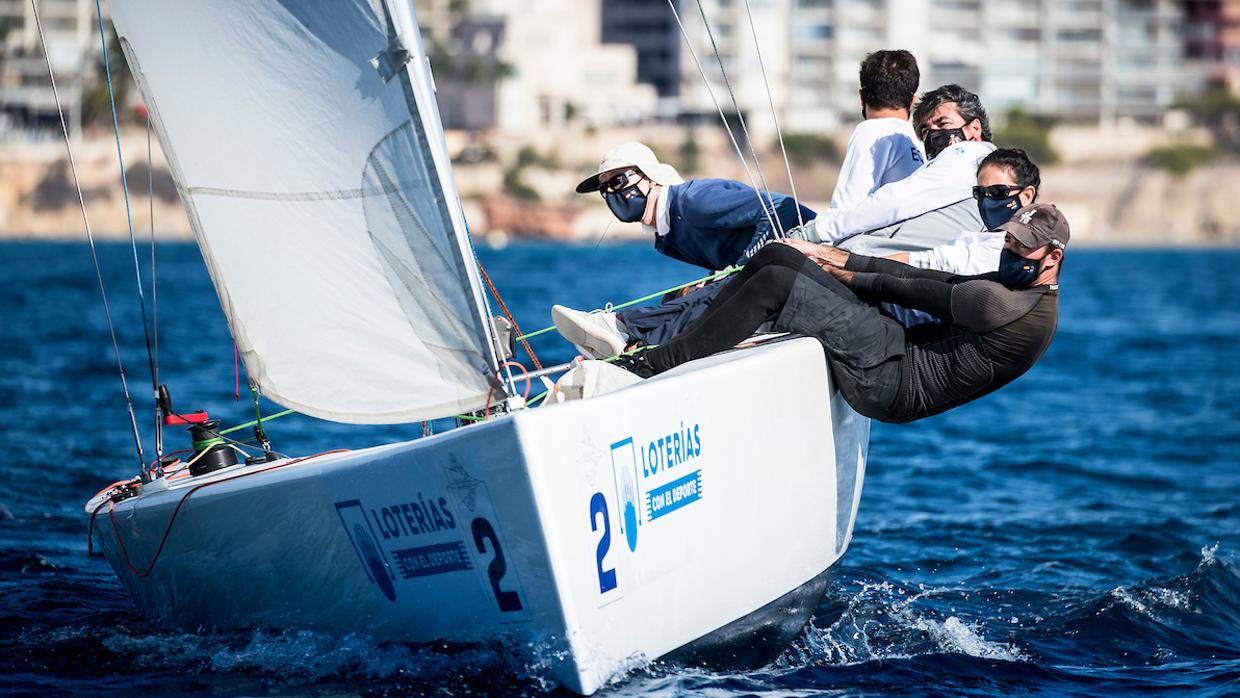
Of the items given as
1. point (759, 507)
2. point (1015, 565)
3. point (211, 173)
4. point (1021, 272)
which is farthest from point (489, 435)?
point (1015, 565)

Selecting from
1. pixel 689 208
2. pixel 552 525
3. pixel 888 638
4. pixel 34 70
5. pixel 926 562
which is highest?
pixel 34 70

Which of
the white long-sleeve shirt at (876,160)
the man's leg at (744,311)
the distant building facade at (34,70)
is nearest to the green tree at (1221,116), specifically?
the distant building facade at (34,70)

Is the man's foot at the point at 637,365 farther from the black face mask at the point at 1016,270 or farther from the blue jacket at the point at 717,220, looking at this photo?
the black face mask at the point at 1016,270

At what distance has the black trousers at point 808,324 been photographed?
446 cm

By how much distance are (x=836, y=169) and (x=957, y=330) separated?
6095 centimetres

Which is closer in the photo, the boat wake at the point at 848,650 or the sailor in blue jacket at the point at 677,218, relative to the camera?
the boat wake at the point at 848,650

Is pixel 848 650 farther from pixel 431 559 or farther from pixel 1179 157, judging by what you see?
pixel 1179 157

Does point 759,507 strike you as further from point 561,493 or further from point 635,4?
A: point 635,4

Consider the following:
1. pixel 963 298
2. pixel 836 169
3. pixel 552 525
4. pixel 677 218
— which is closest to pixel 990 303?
pixel 963 298

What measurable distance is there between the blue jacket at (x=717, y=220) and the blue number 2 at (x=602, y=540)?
1.63m

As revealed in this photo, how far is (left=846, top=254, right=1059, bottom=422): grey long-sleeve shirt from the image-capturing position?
4.48 meters

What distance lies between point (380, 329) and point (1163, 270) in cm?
4298

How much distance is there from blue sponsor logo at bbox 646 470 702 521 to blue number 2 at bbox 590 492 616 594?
0.18 m

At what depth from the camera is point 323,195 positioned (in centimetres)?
409
